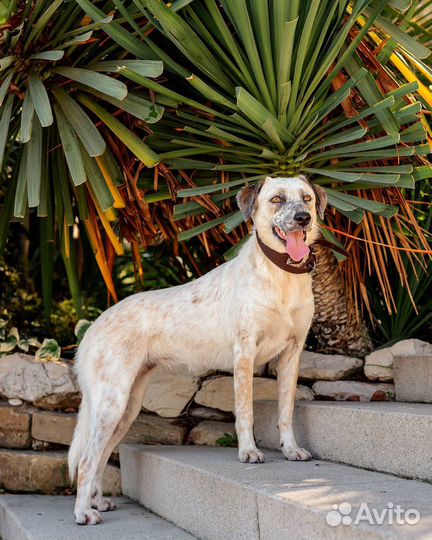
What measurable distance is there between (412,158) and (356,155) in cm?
39

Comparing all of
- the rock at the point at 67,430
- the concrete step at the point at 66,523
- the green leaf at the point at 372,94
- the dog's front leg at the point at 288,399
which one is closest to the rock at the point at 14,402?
the rock at the point at 67,430

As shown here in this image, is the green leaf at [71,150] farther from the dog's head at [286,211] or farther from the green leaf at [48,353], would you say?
the green leaf at [48,353]

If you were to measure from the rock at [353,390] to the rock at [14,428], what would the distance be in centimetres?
167

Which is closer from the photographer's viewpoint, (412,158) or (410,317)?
(412,158)

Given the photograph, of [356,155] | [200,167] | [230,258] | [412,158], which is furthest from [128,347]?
[412,158]

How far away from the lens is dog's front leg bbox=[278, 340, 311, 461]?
326 centimetres

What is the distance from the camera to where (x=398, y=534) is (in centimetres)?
186

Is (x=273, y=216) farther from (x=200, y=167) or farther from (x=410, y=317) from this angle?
(x=410, y=317)

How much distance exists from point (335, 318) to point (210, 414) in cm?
91

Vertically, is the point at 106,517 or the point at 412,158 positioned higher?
the point at 412,158

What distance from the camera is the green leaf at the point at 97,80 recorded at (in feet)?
11.5

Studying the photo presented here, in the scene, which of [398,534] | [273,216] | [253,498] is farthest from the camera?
[273,216]

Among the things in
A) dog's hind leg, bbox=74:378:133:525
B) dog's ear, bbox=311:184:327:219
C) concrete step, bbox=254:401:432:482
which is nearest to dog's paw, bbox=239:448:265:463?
concrete step, bbox=254:401:432:482

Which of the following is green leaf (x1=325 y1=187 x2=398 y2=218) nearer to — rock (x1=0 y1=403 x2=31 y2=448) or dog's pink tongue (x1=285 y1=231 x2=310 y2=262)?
dog's pink tongue (x1=285 y1=231 x2=310 y2=262)
